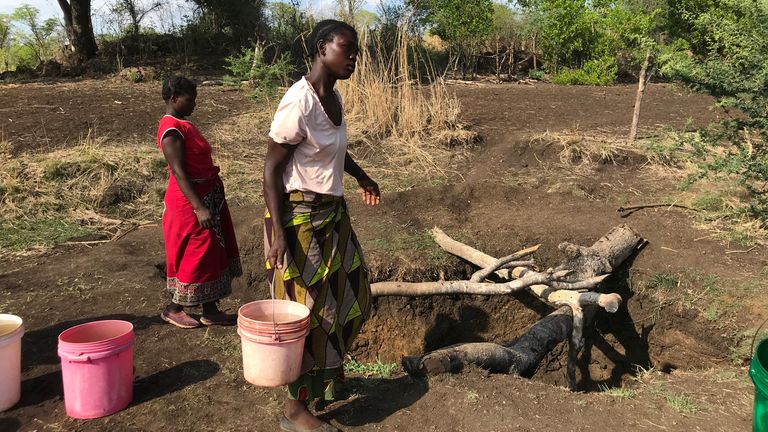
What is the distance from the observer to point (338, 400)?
283cm

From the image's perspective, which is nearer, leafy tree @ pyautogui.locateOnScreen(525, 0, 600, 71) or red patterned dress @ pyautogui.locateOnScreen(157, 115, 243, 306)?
red patterned dress @ pyautogui.locateOnScreen(157, 115, 243, 306)

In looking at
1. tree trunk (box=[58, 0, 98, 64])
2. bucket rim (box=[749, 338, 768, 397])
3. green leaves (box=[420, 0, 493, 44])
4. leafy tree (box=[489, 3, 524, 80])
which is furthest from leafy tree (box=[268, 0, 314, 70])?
bucket rim (box=[749, 338, 768, 397])

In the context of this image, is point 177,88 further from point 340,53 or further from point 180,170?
point 340,53

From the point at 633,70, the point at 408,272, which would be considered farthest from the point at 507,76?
the point at 408,272

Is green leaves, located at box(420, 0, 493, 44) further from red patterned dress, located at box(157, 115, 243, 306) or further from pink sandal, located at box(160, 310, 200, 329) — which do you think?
pink sandal, located at box(160, 310, 200, 329)

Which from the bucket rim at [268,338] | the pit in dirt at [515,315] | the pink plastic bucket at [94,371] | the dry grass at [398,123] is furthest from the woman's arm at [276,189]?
the dry grass at [398,123]

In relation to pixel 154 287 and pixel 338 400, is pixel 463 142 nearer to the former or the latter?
pixel 154 287

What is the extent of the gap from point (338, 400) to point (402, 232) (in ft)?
7.40

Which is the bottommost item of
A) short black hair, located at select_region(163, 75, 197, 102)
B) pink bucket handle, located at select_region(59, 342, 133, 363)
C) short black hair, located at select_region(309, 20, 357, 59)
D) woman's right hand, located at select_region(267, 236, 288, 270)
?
pink bucket handle, located at select_region(59, 342, 133, 363)

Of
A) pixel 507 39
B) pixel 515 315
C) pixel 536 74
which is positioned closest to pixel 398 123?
pixel 515 315

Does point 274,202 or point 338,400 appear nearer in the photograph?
point 274,202

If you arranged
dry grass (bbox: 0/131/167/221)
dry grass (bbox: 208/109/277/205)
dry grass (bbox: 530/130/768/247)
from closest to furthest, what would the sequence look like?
dry grass (bbox: 530/130/768/247)
dry grass (bbox: 0/131/167/221)
dry grass (bbox: 208/109/277/205)

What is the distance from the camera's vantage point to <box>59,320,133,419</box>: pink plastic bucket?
98.6 inches

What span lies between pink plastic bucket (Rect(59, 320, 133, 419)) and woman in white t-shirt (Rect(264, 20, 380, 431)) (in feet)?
2.49
